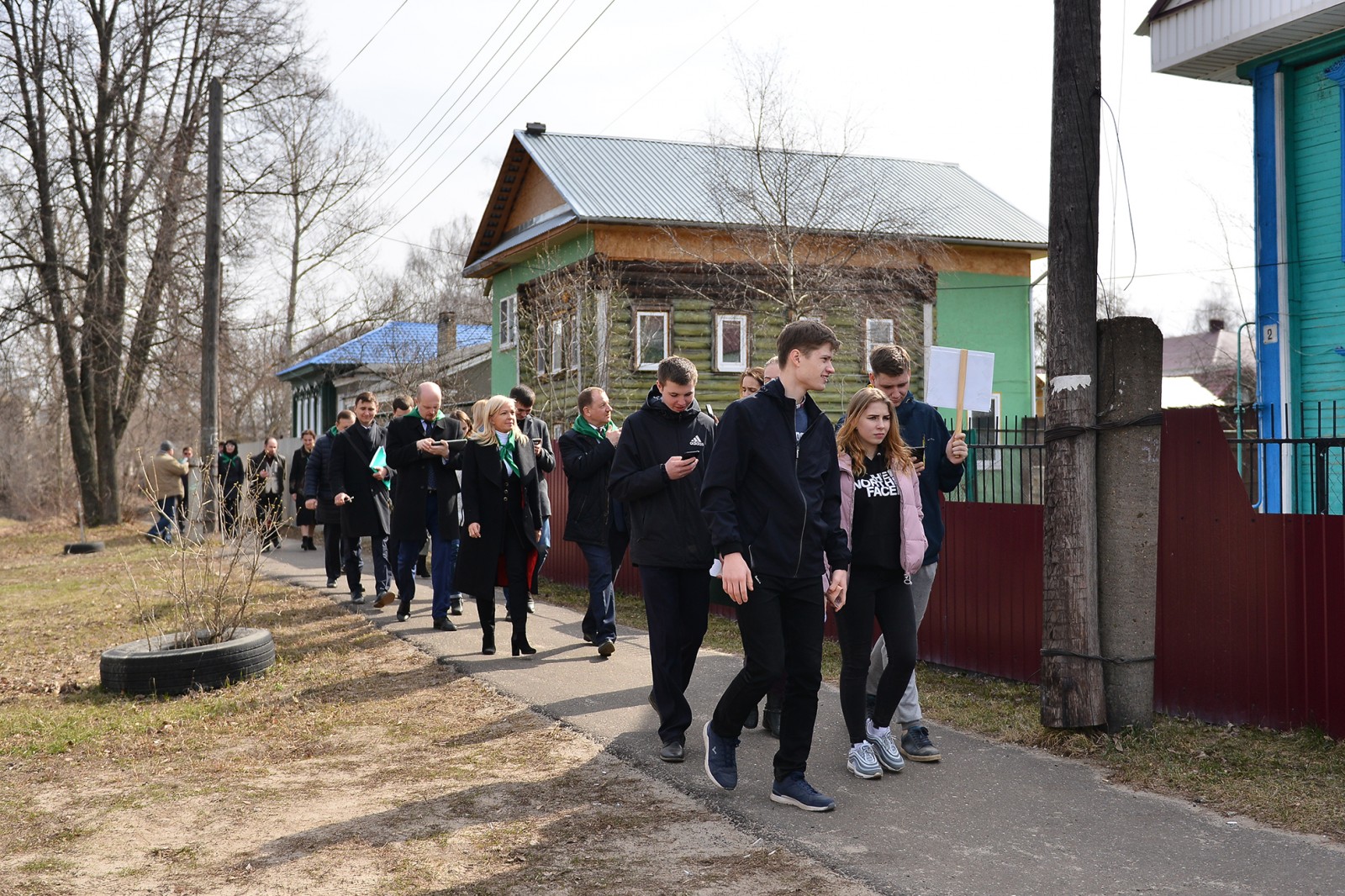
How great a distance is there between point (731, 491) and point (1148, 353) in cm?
258

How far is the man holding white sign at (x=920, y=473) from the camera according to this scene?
6.00 meters

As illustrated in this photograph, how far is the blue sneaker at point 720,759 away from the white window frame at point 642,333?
19.4 meters

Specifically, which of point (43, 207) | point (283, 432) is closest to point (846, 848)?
point (43, 207)

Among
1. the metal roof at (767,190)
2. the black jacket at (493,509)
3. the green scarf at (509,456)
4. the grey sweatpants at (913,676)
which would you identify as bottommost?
the grey sweatpants at (913,676)

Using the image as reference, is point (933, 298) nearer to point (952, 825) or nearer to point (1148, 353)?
point (1148, 353)

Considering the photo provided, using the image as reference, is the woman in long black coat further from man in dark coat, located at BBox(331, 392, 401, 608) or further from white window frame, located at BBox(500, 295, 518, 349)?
white window frame, located at BBox(500, 295, 518, 349)

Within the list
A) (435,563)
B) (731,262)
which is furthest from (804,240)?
(435,563)

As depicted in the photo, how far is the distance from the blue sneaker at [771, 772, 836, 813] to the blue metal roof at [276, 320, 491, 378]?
1148 inches

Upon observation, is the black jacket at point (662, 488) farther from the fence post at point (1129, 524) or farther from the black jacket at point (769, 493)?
the fence post at point (1129, 524)

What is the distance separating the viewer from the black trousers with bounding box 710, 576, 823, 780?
17.0 feet

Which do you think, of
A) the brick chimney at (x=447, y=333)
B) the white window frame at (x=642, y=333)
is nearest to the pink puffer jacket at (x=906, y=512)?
the white window frame at (x=642, y=333)

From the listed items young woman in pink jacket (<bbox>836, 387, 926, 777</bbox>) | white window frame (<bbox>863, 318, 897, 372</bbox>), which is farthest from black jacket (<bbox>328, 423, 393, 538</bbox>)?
white window frame (<bbox>863, 318, 897, 372</bbox>)

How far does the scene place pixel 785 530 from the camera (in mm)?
5148

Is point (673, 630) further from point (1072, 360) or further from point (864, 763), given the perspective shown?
point (1072, 360)
